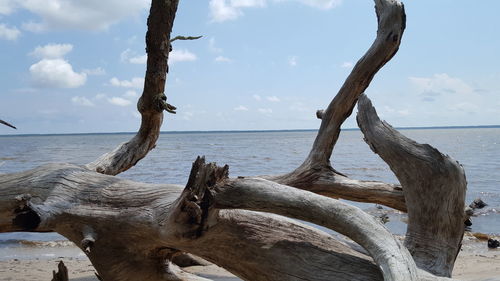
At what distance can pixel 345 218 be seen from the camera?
2.48 meters

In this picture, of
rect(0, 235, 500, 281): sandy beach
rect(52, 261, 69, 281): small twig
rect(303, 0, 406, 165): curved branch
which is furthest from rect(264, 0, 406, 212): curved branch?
rect(0, 235, 500, 281): sandy beach

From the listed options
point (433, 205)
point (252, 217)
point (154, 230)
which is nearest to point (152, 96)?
point (154, 230)

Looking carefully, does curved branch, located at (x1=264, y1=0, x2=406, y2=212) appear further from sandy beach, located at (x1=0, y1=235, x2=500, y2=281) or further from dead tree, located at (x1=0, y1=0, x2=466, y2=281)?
sandy beach, located at (x1=0, y1=235, x2=500, y2=281)

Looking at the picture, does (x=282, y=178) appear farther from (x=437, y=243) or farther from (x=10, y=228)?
(x=10, y=228)

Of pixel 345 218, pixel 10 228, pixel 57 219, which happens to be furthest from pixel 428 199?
pixel 10 228

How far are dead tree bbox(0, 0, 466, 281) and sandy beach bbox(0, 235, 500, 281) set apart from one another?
3087 mm

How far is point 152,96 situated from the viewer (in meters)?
4.80

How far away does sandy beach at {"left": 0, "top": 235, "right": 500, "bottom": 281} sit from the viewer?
21.4ft

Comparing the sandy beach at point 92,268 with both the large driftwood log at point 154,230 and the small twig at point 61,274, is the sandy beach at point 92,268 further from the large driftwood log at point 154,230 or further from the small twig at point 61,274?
the large driftwood log at point 154,230

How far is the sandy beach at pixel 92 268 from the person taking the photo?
21.4ft

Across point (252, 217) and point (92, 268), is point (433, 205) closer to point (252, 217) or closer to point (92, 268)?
point (252, 217)

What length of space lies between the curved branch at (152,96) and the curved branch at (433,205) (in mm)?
2266

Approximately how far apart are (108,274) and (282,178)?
6.34 feet

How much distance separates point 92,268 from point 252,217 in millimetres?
5092
